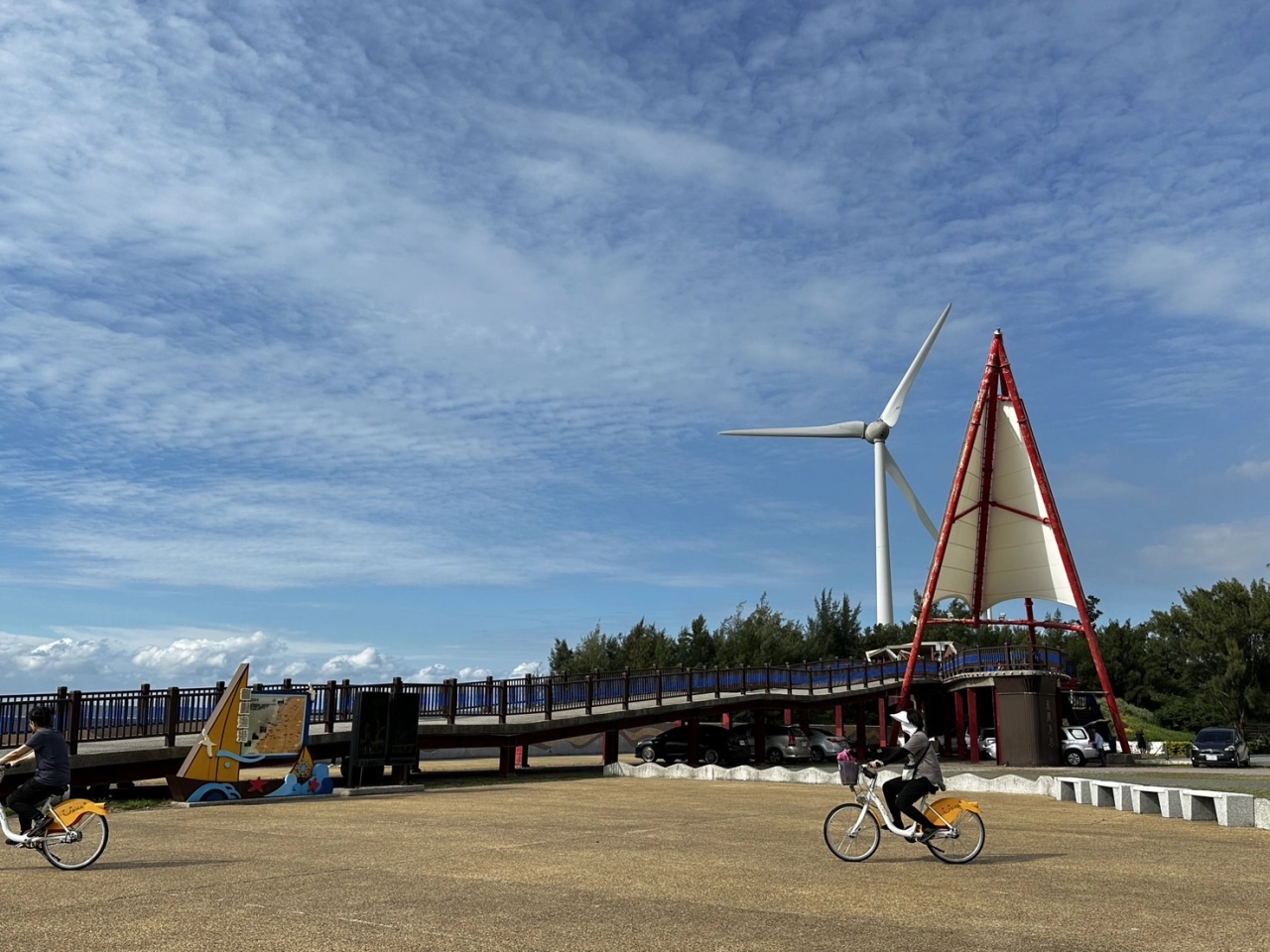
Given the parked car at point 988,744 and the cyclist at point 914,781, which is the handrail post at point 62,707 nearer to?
the cyclist at point 914,781

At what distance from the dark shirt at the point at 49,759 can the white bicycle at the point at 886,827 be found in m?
7.98

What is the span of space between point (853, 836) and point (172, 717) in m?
15.7

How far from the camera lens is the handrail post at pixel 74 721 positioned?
68.2 ft

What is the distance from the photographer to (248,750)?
22531 millimetres

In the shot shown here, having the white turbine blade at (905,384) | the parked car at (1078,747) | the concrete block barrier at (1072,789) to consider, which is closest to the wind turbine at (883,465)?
the white turbine blade at (905,384)

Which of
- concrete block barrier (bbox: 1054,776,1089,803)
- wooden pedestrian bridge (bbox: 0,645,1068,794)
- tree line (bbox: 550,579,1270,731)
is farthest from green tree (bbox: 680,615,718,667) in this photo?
concrete block barrier (bbox: 1054,776,1089,803)

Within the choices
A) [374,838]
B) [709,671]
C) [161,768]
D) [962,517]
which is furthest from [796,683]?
[374,838]

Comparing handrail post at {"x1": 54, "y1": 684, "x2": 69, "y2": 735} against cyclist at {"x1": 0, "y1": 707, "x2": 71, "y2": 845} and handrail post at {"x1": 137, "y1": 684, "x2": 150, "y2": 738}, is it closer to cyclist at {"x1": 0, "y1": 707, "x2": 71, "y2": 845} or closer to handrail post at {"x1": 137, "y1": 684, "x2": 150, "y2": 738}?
handrail post at {"x1": 137, "y1": 684, "x2": 150, "y2": 738}

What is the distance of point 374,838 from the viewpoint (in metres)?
14.8

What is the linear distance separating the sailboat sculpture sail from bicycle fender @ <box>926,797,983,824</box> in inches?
581

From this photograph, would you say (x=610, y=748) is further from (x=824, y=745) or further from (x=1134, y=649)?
(x=1134, y=649)

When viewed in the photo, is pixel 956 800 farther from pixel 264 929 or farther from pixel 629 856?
pixel 264 929

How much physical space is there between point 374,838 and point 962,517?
39.5 metres

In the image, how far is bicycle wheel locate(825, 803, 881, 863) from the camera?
1214cm
